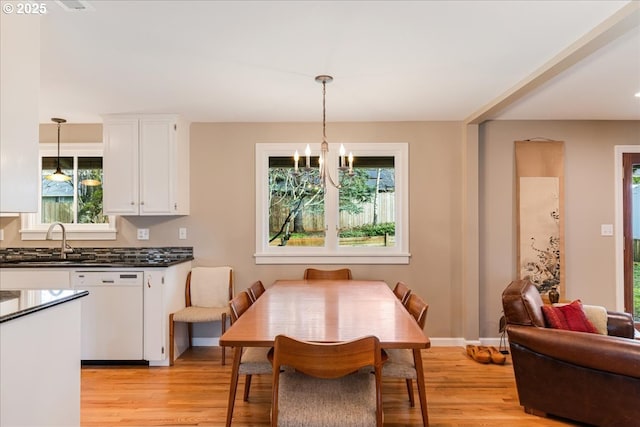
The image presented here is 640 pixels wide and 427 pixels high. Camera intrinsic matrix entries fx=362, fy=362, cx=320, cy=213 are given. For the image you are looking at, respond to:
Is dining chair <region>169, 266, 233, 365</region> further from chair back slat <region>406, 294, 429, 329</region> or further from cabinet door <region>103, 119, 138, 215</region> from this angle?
chair back slat <region>406, 294, 429, 329</region>

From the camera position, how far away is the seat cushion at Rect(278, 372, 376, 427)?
5.18 feet

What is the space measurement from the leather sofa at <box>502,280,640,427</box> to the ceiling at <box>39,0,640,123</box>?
158 cm

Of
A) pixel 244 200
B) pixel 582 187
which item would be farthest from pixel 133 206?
pixel 582 187

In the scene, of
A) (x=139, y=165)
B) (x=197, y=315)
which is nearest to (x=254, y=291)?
(x=197, y=315)

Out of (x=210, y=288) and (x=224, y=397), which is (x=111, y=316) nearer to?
(x=210, y=288)

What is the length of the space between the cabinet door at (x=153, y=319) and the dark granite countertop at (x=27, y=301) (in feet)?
4.54

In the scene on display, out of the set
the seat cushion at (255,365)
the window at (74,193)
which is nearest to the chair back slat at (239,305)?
the seat cushion at (255,365)

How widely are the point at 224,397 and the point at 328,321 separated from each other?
117cm

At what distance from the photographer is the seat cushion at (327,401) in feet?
5.18

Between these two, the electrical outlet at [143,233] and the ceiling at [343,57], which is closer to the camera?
the ceiling at [343,57]

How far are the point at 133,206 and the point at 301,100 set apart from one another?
1.95 meters

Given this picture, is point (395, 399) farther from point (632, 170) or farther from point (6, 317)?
point (632, 170)

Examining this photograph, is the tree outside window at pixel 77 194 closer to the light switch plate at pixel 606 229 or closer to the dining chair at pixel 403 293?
the dining chair at pixel 403 293

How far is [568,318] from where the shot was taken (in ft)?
8.23
